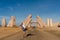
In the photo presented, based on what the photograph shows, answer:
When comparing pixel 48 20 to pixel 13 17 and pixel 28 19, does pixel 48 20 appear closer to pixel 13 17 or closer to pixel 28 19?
pixel 28 19

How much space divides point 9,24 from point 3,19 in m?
5.23

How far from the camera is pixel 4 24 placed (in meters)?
77.5

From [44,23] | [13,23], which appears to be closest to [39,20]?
[44,23]

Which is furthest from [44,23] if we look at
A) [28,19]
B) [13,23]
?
[13,23]

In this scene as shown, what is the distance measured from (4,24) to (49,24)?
3579 cm

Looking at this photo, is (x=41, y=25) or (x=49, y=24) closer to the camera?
(x=41, y=25)

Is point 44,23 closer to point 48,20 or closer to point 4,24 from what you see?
point 48,20

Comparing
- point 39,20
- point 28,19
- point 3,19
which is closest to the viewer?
point 3,19

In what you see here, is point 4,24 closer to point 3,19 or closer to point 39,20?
point 3,19

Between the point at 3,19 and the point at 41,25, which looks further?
the point at 41,25

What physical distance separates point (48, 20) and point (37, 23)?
7.11 meters

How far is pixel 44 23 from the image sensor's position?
10106 centimetres

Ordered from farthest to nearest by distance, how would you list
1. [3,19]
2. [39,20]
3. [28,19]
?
[39,20], [28,19], [3,19]

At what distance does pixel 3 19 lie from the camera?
7625cm
